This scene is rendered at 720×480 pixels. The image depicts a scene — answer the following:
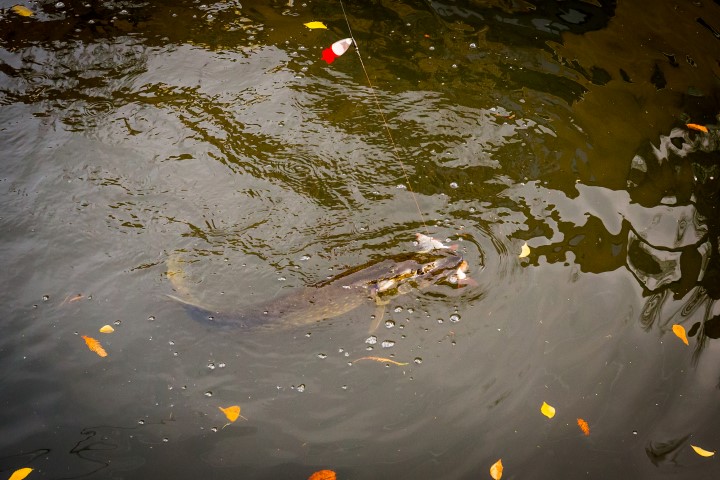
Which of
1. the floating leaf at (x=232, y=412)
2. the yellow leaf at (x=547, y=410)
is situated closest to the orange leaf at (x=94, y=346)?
the floating leaf at (x=232, y=412)

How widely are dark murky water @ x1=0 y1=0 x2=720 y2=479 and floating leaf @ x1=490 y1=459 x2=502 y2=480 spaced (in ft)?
0.15

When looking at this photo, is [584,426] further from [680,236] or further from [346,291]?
[680,236]

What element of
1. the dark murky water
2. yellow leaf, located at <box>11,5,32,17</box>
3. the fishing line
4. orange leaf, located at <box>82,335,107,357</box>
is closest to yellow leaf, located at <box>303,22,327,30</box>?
the dark murky water

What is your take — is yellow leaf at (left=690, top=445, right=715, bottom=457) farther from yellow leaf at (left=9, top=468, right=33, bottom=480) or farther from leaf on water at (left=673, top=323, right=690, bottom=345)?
yellow leaf at (left=9, top=468, right=33, bottom=480)

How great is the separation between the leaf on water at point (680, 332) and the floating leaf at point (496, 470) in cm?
190

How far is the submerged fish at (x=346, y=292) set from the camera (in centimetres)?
412

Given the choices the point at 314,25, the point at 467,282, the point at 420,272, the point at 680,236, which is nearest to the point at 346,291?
the point at 420,272

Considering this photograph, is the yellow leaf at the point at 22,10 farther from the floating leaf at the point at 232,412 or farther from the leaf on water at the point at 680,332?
the leaf on water at the point at 680,332

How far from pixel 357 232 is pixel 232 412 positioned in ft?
6.08

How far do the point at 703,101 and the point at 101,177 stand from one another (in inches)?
262

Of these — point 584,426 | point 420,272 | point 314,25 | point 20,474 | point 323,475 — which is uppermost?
point 314,25

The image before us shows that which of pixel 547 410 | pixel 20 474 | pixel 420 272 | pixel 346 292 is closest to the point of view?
pixel 20 474

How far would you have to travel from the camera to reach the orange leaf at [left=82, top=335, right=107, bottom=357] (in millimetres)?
4010

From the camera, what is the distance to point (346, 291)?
13.9ft
